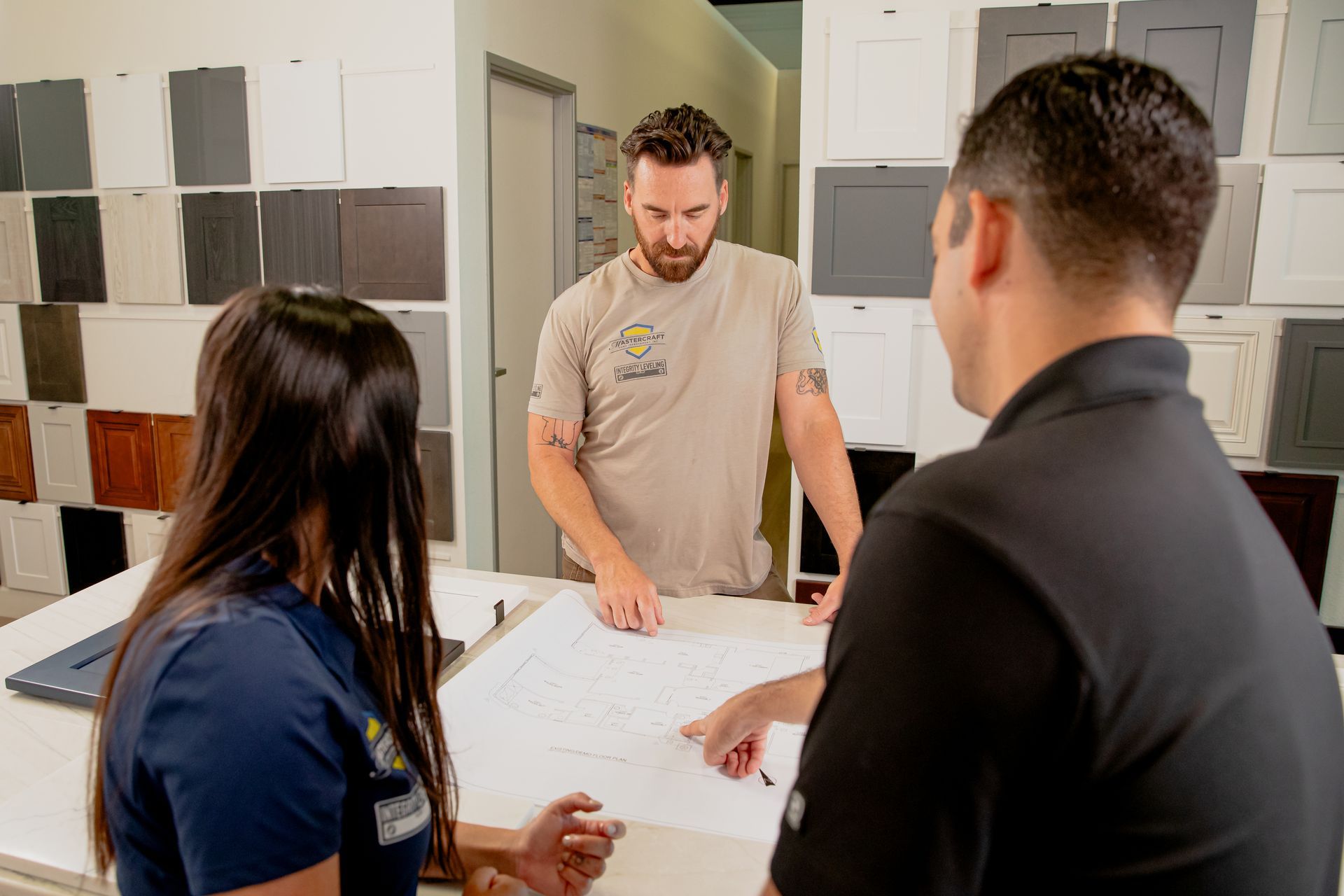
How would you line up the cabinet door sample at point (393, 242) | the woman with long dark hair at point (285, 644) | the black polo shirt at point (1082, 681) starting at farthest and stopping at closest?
the cabinet door sample at point (393, 242), the woman with long dark hair at point (285, 644), the black polo shirt at point (1082, 681)

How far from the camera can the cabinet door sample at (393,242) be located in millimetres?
2953

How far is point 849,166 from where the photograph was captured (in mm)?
2752

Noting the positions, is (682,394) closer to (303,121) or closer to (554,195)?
(303,121)

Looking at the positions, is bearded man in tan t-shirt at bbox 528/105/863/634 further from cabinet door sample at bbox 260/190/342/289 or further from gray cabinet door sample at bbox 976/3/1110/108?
cabinet door sample at bbox 260/190/342/289

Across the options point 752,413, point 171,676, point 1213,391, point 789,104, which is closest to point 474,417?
point 752,413

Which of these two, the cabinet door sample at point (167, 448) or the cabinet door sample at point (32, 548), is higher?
the cabinet door sample at point (167, 448)

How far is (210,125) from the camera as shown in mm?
3107

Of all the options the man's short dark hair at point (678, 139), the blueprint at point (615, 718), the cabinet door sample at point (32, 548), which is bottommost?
the cabinet door sample at point (32, 548)

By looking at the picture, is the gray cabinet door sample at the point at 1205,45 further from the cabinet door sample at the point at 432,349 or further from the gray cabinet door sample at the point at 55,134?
the gray cabinet door sample at the point at 55,134

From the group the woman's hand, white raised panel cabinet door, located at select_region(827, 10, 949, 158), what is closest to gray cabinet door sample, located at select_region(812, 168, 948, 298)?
white raised panel cabinet door, located at select_region(827, 10, 949, 158)

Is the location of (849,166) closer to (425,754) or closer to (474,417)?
(474,417)

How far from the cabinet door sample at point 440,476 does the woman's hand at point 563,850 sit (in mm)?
2208

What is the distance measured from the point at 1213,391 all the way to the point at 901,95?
1.24m

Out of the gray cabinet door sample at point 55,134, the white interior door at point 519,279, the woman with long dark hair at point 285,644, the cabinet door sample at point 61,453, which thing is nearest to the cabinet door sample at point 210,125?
the gray cabinet door sample at point 55,134
